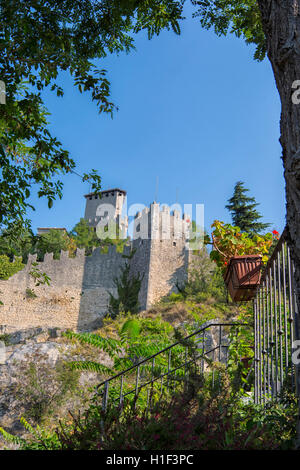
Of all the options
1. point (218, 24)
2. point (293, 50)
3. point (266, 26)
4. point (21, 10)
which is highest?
point (218, 24)

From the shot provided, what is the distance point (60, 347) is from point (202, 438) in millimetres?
9088

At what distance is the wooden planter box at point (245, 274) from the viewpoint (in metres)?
3.82

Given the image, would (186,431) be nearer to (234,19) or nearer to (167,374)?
(167,374)

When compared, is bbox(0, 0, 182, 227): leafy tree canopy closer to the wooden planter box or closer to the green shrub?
the wooden planter box

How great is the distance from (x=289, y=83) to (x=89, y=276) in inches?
931

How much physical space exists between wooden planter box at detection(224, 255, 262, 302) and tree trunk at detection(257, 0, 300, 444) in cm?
168

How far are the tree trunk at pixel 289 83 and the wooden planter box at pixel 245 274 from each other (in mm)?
1677

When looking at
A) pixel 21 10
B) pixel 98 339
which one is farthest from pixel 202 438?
pixel 98 339

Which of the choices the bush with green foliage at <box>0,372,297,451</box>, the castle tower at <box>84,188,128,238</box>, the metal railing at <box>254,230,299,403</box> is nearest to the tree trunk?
the metal railing at <box>254,230,299,403</box>

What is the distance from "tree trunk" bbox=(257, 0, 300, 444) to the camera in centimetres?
180

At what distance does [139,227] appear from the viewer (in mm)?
25266

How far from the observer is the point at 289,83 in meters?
1.98

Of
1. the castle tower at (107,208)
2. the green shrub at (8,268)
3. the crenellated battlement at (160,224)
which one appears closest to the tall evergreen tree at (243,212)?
the crenellated battlement at (160,224)
